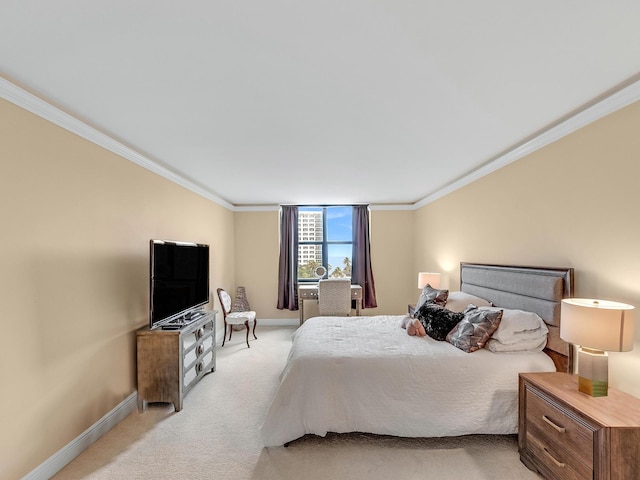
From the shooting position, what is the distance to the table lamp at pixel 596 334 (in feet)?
5.52

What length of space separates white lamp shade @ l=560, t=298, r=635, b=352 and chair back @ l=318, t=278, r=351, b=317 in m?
3.43

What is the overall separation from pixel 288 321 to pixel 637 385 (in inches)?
195

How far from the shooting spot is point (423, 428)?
228 centimetres

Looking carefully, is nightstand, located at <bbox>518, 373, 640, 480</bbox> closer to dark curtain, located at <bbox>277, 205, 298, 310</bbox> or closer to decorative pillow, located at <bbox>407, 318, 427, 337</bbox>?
decorative pillow, located at <bbox>407, 318, 427, 337</bbox>

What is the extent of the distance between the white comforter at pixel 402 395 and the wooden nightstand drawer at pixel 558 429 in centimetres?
26

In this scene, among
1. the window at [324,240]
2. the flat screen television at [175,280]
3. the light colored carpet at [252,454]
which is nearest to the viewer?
the light colored carpet at [252,454]

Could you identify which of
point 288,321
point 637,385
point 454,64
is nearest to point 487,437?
point 637,385

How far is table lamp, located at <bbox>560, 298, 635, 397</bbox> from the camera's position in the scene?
168 centimetres

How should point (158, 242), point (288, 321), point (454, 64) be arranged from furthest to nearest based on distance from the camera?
point (288, 321) → point (158, 242) → point (454, 64)

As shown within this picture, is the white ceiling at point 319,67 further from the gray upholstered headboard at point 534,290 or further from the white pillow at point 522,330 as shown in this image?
the white pillow at point 522,330

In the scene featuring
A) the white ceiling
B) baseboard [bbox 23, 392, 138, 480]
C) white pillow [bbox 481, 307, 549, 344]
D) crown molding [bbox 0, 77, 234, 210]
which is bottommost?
baseboard [bbox 23, 392, 138, 480]

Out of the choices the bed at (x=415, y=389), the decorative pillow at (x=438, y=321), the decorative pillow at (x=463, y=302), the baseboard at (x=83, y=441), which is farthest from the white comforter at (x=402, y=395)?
the baseboard at (x=83, y=441)

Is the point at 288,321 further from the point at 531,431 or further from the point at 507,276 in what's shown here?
the point at 531,431

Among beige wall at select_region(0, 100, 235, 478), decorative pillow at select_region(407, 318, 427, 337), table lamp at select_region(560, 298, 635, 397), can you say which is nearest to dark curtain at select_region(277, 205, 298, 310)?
beige wall at select_region(0, 100, 235, 478)
